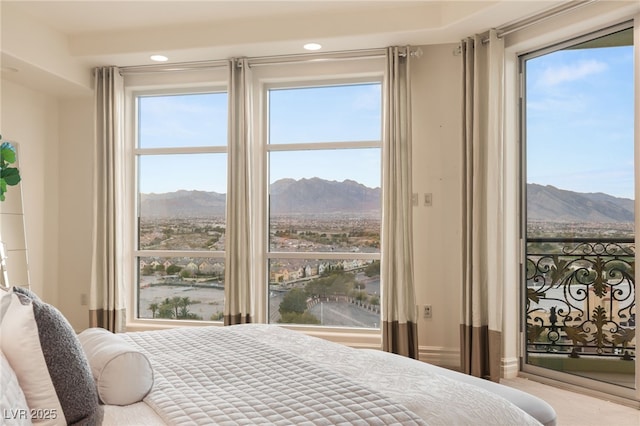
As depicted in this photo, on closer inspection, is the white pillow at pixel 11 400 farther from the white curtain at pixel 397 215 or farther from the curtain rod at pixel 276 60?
the curtain rod at pixel 276 60

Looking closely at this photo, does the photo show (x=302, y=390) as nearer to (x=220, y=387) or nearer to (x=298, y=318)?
(x=220, y=387)

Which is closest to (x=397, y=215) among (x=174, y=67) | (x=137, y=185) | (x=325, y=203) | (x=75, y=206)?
(x=325, y=203)

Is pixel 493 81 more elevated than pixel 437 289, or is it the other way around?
pixel 493 81

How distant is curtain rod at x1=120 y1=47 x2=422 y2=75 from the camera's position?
4.28 meters

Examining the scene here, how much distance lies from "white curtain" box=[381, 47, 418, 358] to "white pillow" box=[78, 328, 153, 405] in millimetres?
2726

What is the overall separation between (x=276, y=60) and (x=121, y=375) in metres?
3.39

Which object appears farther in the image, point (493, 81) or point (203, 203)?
point (203, 203)

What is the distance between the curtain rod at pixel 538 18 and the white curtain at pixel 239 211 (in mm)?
2007

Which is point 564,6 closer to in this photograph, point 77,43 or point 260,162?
point 260,162

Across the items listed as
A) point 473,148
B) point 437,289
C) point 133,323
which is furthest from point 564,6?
point 133,323

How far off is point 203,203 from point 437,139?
7.17 feet

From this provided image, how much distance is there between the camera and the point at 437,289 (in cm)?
428

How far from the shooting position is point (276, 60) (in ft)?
14.6

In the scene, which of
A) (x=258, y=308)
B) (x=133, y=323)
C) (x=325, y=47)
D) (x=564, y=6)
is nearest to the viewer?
(x=564, y=6)
